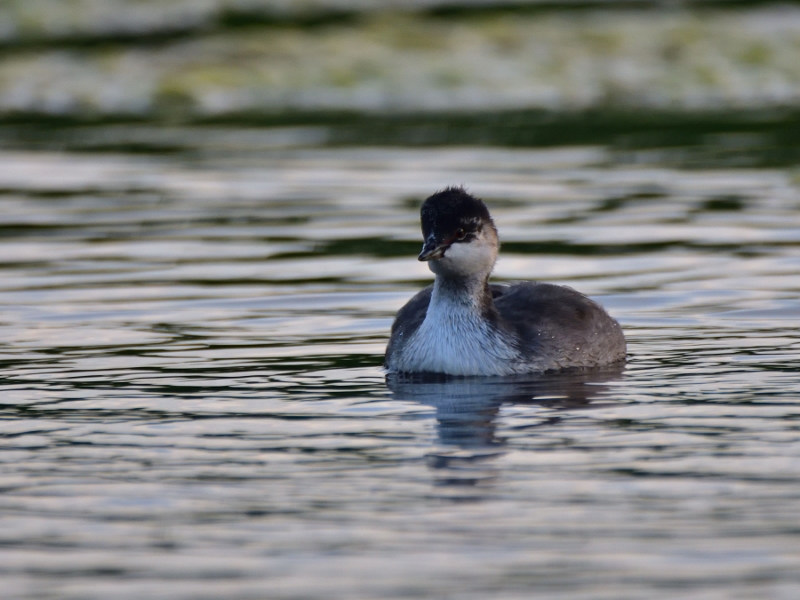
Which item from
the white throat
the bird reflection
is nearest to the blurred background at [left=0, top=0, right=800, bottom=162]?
the white throat

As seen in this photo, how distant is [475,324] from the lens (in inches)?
449

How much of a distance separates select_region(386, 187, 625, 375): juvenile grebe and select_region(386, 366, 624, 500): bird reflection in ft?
0.43

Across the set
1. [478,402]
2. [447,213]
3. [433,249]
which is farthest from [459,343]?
[478,402]

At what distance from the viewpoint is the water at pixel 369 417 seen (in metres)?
6.89

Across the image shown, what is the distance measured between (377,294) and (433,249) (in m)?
4.12

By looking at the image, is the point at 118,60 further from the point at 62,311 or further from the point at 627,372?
the point at 627,372

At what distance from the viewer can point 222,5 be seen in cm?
3638

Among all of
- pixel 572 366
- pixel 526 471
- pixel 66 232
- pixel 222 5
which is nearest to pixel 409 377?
pixel 572 366

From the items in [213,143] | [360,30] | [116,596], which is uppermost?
[360,30]

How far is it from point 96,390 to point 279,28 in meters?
24.4

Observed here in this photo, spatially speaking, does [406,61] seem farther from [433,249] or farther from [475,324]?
[433,249]

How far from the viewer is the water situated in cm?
689

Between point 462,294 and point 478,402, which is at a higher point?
point 462,294

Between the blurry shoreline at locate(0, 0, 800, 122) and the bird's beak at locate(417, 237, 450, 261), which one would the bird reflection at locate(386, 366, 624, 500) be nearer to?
the bird's beak at locate(417, 237, 450, 261)
